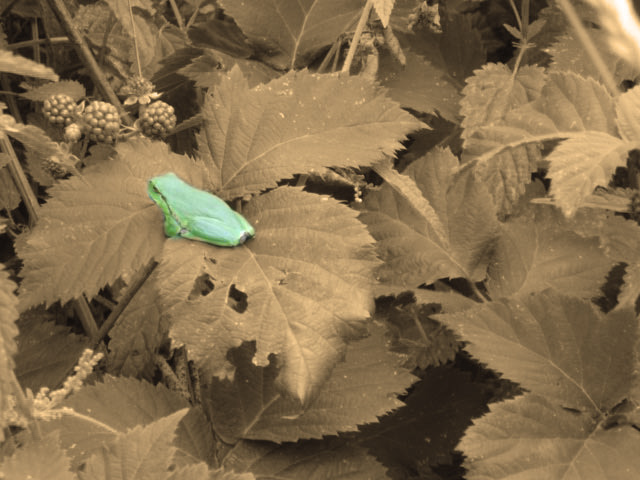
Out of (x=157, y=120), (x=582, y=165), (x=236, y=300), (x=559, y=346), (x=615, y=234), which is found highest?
(x=582, y=165)

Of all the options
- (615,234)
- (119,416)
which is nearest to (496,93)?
(615,234)

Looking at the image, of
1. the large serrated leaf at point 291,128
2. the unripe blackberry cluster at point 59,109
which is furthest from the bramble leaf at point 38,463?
the unripe blackberry cluster at point 59,109

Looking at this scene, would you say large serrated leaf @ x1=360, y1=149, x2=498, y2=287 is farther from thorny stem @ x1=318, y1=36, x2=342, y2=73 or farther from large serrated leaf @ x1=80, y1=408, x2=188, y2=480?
large serrated leaf @ x1=80, y1=408, x2=188, y2=480

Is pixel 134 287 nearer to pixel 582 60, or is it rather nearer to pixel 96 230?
pixel 96 230

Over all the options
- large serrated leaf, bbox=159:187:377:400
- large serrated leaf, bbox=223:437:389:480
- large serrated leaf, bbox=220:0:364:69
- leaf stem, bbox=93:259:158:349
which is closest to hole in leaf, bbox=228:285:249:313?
large serrated leaf, bbox=159:187:377:400

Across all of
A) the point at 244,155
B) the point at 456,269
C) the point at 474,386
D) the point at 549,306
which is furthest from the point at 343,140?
the point at 474,386

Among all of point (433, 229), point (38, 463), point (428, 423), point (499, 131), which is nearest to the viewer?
point (38, 463)

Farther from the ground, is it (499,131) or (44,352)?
(499,131)
